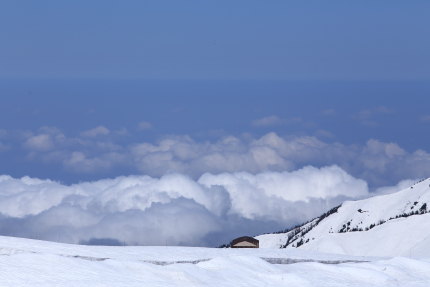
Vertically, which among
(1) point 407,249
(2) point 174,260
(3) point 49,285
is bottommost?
(3) point 49,285

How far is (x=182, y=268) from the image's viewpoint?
214ft

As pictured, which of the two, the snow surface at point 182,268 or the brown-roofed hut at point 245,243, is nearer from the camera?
the snow surface at point 182,268

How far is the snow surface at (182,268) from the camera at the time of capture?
6009 centimetres

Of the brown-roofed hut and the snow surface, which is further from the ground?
the brown-roofed hut

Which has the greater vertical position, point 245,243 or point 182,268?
point 245,243

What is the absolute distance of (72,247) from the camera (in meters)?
73.7

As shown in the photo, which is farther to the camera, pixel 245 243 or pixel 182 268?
pixel 245 243

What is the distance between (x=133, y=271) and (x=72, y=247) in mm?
11771

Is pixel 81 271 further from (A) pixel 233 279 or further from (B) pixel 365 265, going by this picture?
(B) pixel 365 265

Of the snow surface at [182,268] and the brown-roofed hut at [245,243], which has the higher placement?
the brown-roofed hut at [245,243]

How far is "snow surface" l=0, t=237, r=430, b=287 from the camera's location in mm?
60094

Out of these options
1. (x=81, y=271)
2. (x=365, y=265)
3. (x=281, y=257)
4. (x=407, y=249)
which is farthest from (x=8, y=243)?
(x=407, y=249)

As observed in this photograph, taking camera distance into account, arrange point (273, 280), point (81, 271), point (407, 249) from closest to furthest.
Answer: point (81, 271) < point (273, 280) < point (407, 249)

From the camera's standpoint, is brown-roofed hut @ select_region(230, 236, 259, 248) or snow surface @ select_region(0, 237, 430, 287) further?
brown-roofed hut @ select_region(230, 236, 259, 248)
